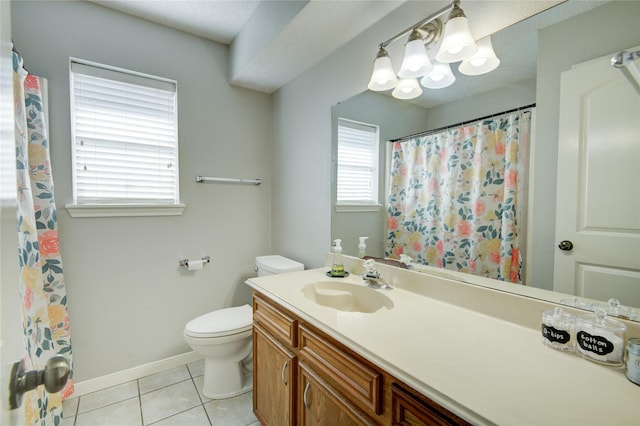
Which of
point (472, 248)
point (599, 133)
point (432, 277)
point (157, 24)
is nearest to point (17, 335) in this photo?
point (432, 277)

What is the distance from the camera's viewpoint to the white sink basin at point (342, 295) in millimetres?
1407

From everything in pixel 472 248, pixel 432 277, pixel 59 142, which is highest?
pixel 59 142

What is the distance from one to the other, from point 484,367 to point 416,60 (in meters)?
1.25

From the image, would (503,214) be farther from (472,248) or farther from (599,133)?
(599,133)

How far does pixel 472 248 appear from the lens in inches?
48.3

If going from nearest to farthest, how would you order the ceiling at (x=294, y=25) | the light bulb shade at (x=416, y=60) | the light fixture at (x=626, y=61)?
1. the light fixture at (x=626, y=61)
2. the ceiling at (x=294, y=25)
3. the light bulb shade at (x=416, y=60)

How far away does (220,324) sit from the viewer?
182 centimetres

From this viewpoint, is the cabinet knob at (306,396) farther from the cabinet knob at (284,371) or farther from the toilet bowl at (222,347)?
the toilet bowl at (222,347)

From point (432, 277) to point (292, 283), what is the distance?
2.28 feet

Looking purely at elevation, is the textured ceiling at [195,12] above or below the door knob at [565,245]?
above

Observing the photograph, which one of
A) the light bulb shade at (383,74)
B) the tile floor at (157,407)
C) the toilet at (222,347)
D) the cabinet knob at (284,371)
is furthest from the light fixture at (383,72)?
the tile floor at (157,407)

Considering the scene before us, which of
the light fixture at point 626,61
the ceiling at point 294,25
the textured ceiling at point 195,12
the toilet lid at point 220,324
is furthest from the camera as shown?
the textured ceiling at point 195,12

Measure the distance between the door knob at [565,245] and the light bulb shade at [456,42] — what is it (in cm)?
82

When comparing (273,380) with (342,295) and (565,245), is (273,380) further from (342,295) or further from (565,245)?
(565,245)
